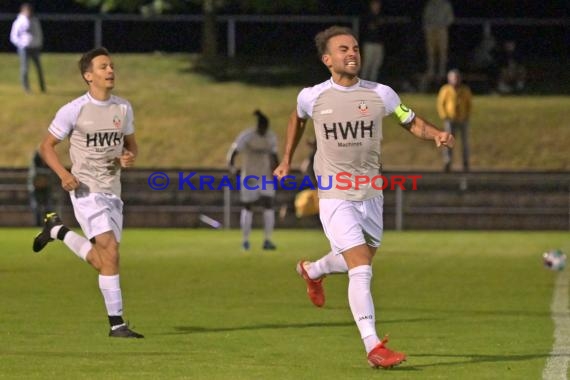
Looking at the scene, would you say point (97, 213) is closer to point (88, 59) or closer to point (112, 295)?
point (112, 295)

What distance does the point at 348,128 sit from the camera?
11203 mm

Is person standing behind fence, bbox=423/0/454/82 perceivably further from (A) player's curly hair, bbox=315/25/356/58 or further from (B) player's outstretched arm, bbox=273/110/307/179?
(A) player's curly hair, bbox=315/25/356/58

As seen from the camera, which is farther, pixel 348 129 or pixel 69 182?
pixel 69 182

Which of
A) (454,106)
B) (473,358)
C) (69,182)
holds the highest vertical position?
(69,182)

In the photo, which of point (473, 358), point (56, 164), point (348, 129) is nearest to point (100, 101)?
point (56, 164)

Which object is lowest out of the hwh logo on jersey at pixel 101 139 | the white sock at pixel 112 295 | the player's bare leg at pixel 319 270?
the white sock at pixel 112 295

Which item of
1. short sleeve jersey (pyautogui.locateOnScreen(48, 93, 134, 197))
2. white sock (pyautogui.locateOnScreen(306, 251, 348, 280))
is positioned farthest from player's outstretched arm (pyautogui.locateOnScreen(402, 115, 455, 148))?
short sleeve jersey (pyautogui.locateOnScreen(48, 93, 134, 197))

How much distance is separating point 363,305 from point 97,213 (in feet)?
9.15

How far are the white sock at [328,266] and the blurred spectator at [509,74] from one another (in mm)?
28876

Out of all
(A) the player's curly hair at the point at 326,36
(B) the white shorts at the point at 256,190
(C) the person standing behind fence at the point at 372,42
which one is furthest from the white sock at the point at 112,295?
(C) the person standing behind fence at the point at 372,42

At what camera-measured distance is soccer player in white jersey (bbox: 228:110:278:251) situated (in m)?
25.4

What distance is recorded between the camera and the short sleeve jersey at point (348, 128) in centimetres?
1120

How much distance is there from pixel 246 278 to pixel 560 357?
27.6ft

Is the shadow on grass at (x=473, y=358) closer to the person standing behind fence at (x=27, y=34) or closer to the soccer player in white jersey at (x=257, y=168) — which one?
the soccer player in white jersey at (x=257, y=168)
